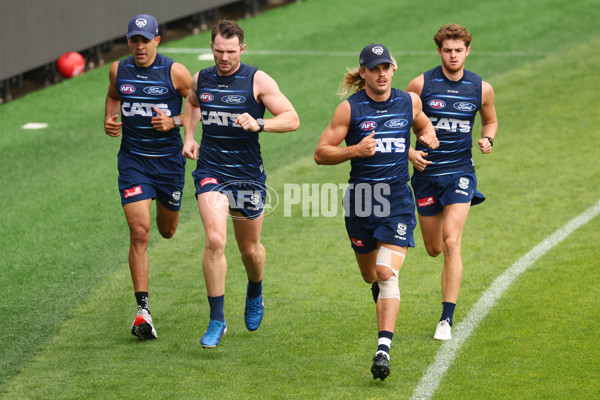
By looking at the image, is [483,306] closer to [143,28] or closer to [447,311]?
[447,311]

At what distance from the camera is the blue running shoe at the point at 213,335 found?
827 centimetres

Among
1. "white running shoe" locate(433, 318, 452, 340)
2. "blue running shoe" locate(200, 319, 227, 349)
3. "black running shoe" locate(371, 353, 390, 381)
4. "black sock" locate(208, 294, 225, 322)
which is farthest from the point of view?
"white running shoe" locate(433, 318, 452, 340)

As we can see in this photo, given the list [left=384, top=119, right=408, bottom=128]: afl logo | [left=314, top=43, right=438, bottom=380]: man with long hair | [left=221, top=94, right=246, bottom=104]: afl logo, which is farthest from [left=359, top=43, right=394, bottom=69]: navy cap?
[left=221, top=94, right=246, bottom=104]: afl logo

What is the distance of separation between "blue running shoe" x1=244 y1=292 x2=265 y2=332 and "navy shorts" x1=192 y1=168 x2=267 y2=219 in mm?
822

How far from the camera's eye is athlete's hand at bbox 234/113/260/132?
7914mm

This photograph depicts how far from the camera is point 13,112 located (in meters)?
17.3

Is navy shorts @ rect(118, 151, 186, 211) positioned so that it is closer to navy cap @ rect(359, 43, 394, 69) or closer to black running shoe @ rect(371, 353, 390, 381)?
navy cap @ rect(359, 43, 394, 69)

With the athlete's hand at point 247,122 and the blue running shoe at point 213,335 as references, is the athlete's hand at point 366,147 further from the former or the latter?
the blue running shoe at point 213,335

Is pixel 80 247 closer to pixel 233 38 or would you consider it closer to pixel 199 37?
pixel 233 38

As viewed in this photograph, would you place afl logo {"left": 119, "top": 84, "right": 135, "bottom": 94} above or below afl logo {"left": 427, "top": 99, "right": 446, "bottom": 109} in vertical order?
above

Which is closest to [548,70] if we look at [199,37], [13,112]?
[199,37]

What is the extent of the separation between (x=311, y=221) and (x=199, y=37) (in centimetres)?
1150

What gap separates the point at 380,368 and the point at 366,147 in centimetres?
170

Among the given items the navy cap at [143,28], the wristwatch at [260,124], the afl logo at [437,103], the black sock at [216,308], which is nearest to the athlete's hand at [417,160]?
the afl logo at [437,103]
